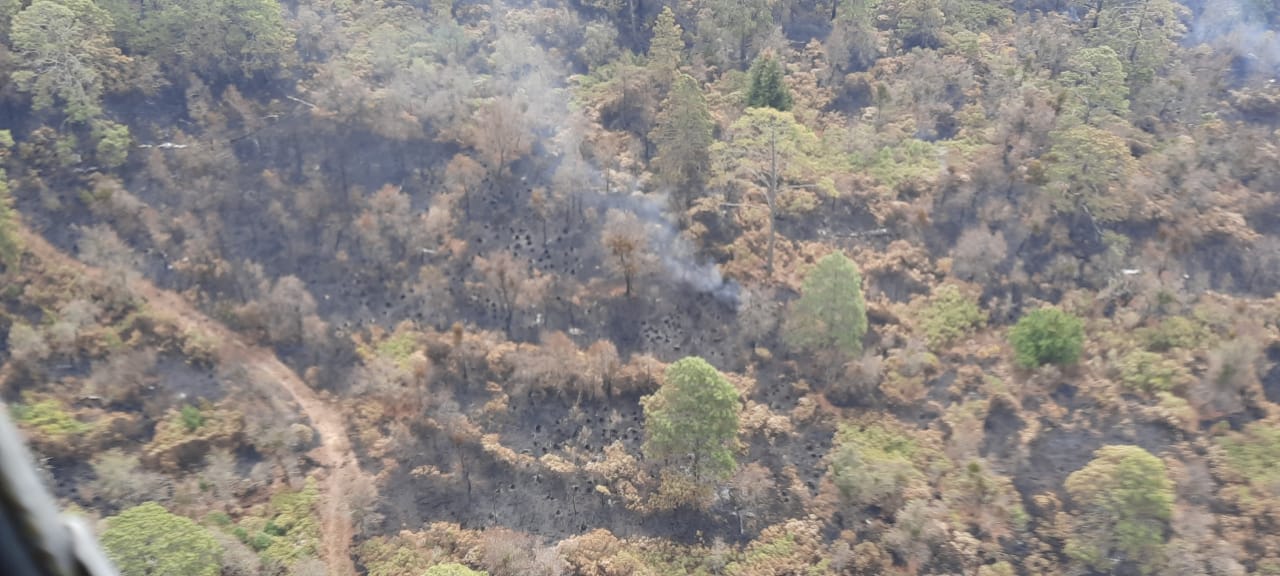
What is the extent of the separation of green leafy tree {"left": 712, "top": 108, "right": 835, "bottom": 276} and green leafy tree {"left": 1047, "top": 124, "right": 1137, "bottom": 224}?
928 cm

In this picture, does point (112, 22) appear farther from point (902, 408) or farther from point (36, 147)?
point (902, 408)

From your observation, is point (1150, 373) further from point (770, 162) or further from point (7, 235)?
point (7, 235)

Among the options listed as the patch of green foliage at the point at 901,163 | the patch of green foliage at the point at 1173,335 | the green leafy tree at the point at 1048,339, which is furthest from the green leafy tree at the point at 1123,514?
the patch of green foliage at the point at 901,163

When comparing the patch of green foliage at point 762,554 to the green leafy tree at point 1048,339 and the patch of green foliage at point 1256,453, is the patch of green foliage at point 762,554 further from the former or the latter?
the patch of green foliage at point 1256,453

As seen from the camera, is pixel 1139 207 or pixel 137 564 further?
pixel 1139 207

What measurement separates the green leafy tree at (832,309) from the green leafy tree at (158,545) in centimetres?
1818

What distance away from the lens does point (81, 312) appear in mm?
26688

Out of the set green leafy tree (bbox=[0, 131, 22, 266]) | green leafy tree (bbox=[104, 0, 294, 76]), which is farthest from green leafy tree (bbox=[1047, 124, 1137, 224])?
green leafy tree (bbox=[0, 131, 22, 266])

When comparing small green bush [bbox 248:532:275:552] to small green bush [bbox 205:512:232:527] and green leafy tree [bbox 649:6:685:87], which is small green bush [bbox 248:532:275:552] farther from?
green leafy tree [bbox 649:6:685:87]

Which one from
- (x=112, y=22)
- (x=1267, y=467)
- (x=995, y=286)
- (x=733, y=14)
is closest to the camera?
(x=1267, y=467)

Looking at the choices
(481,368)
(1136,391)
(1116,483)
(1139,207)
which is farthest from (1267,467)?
(481,368)

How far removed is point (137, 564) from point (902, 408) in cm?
2179

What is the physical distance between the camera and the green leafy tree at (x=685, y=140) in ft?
106

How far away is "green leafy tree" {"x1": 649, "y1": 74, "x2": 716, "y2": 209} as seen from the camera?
106 ft
